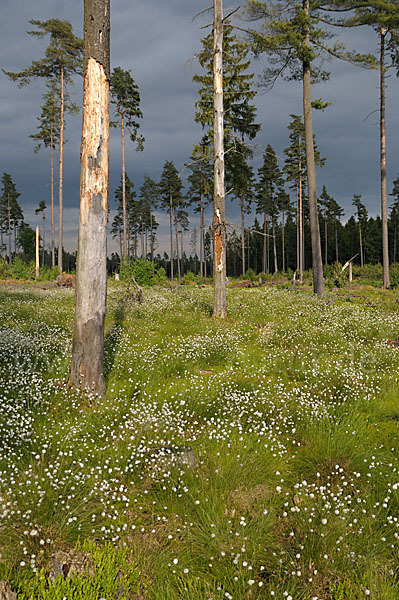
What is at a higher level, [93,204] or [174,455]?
[93,204]

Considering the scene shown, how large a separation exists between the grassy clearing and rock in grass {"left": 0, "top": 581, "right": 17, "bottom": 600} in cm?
10

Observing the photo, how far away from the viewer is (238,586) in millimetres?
2182

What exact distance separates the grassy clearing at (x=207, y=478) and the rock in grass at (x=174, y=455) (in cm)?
7

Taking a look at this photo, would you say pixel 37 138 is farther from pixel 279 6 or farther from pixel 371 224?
pixel 371 224

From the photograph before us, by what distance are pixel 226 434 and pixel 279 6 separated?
74.0 ft

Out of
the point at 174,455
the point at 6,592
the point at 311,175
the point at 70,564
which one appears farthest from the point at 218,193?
the point at 6,592

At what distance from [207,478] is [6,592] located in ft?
5.53

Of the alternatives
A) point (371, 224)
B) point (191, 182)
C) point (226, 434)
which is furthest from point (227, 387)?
point (371, 224)

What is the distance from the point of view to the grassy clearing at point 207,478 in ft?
7.57

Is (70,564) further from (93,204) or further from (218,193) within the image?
(218,193)

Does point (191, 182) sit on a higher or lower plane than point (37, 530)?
higher

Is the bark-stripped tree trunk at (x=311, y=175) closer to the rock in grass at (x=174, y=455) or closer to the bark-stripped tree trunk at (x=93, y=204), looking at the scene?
the bark-stripped tree trunk at (x=93, y=204)

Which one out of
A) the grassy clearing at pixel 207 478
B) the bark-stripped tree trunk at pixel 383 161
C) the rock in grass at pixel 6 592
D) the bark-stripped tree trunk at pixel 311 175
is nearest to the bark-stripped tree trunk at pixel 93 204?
the grassy clearing at pixel 207 478

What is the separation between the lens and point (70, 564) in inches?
91.7
